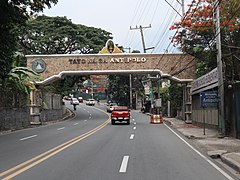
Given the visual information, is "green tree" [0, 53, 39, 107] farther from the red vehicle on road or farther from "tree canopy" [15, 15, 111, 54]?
"tree canopy" [15, 15, 111, 54]

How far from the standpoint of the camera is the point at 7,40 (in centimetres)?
2023

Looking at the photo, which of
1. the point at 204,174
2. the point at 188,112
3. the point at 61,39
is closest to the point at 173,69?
the point at 188,112

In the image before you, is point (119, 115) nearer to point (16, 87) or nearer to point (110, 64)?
point (110, 64)

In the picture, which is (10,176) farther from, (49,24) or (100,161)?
(49,24)

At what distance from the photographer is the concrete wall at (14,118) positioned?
28062 mm

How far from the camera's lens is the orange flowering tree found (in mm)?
23453

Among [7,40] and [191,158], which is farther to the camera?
[7,40]

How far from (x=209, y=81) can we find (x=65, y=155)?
15.1 metres

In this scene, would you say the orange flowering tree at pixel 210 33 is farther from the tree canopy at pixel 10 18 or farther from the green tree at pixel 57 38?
the green tree at pixel 57 38

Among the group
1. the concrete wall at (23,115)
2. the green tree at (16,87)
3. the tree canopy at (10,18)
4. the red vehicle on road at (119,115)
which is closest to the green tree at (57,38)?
the concrete wall at (23,115)

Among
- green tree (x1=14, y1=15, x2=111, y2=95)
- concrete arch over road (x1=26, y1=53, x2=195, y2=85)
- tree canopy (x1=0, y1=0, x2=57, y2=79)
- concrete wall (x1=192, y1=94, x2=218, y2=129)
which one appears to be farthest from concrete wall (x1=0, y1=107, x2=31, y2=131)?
concrete wall (x1=192, y1=94, x2=218, y2=129)

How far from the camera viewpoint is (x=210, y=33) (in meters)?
26.6

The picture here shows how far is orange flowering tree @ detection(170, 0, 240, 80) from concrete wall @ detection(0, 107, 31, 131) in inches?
565

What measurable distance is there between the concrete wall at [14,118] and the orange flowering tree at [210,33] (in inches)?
565
